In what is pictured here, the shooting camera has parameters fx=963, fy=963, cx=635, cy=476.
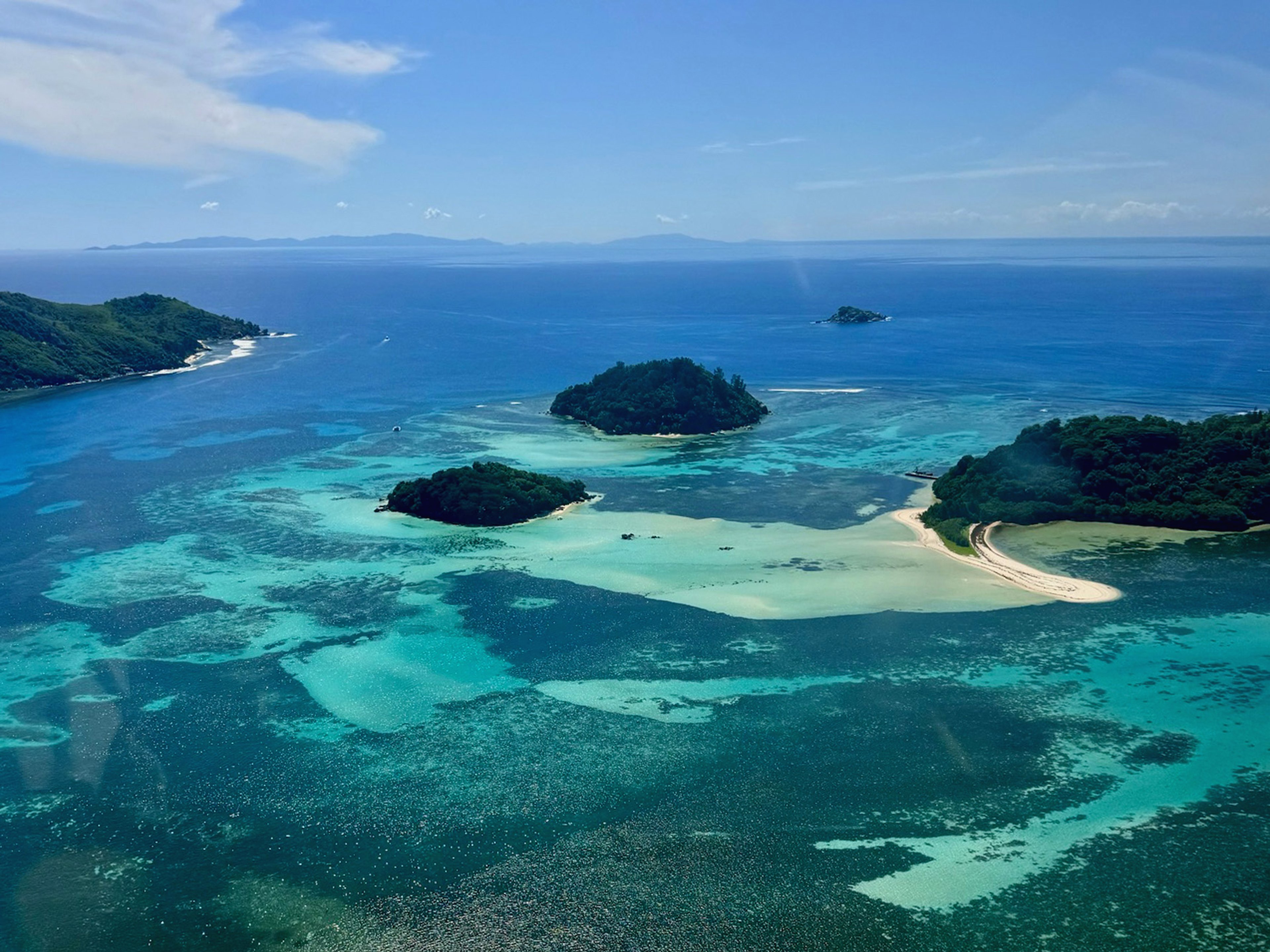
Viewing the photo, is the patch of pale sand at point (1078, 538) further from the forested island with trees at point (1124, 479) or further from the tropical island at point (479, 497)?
the tropical island at point (479, 497)

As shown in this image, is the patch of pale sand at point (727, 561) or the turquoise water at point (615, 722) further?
the patch of pale sand at point (727, 561)

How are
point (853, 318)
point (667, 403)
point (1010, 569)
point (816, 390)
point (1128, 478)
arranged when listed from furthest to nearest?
point (853, 318) < point (816, 390) < point (667, 403) < point (1128, 478) < point (1010, 569)

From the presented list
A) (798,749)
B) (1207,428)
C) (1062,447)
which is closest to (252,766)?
(798,749)

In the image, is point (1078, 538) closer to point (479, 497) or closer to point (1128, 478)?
point (1128, 478)

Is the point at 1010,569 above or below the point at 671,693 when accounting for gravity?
above

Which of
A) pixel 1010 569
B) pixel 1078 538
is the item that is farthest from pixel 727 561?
pixel 1078 538

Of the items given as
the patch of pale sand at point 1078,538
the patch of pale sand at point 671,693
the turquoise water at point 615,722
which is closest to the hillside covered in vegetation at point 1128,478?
the patch of pale sand at point 1078,538
